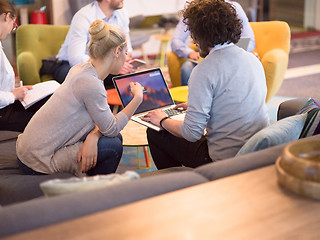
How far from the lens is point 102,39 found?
2.53 m

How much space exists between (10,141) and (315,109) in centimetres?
175

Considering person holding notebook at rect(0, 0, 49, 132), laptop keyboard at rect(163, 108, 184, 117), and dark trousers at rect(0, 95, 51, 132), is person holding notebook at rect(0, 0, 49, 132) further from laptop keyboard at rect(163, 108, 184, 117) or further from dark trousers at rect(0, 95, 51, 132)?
laptop keyboard at rect(163, 108, 184, 117)

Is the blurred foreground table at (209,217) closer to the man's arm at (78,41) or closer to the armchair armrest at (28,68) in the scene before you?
the man's arm at (78,41)

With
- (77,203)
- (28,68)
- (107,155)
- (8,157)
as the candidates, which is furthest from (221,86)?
(28,68)

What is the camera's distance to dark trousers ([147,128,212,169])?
8.50 ft

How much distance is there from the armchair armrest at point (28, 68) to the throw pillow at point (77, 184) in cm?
282

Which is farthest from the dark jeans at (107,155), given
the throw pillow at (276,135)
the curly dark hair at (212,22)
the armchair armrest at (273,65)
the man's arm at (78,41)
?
the armchair armrest at (273,65)

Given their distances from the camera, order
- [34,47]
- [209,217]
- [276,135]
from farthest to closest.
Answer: [34,47]
[276,135]
[209,217]

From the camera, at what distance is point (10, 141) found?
9.78 feet

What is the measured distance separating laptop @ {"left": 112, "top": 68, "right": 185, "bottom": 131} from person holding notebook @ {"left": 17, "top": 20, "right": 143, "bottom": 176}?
0.97 ft

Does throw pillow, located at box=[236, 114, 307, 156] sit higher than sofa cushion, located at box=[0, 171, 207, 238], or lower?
lower

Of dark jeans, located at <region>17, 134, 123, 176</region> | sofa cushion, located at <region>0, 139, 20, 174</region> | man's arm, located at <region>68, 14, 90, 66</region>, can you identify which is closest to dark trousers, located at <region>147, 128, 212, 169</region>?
dark jeans, located at <region>17, 134, 123, 176</region>

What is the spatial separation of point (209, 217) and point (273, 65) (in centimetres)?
300

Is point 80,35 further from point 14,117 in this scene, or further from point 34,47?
point 14,117
